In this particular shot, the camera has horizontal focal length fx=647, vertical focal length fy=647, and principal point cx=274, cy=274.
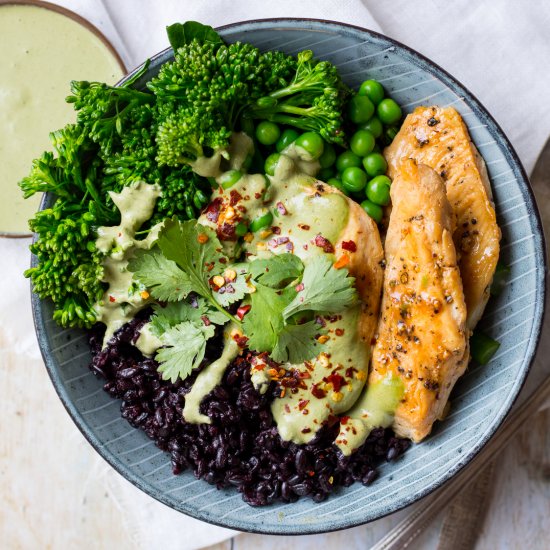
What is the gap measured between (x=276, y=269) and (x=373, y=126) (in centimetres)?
105

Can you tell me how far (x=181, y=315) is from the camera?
3.38 metres

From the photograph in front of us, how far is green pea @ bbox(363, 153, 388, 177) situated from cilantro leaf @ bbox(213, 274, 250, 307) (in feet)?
3.15

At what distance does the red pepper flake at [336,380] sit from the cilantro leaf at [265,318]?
13.5 inches

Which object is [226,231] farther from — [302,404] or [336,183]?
[302,404]

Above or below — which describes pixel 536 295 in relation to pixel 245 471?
above

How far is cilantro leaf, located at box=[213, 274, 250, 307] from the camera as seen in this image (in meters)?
3.30

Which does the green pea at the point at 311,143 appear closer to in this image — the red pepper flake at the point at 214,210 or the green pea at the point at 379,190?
the green pea at the point at 379,190

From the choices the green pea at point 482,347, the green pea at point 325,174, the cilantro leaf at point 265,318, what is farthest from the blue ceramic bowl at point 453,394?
the cilantro leaf at point 265,318

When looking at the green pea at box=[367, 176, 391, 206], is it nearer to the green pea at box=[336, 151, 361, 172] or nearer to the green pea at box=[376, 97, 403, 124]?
the green pea at box=[336, 151, 361, 172]

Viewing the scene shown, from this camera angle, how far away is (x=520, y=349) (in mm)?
3391

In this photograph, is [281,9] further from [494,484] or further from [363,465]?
[494,484]

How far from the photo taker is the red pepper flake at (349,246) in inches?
128

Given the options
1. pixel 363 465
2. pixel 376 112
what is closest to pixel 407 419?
pixel 363 465

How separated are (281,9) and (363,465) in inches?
107
